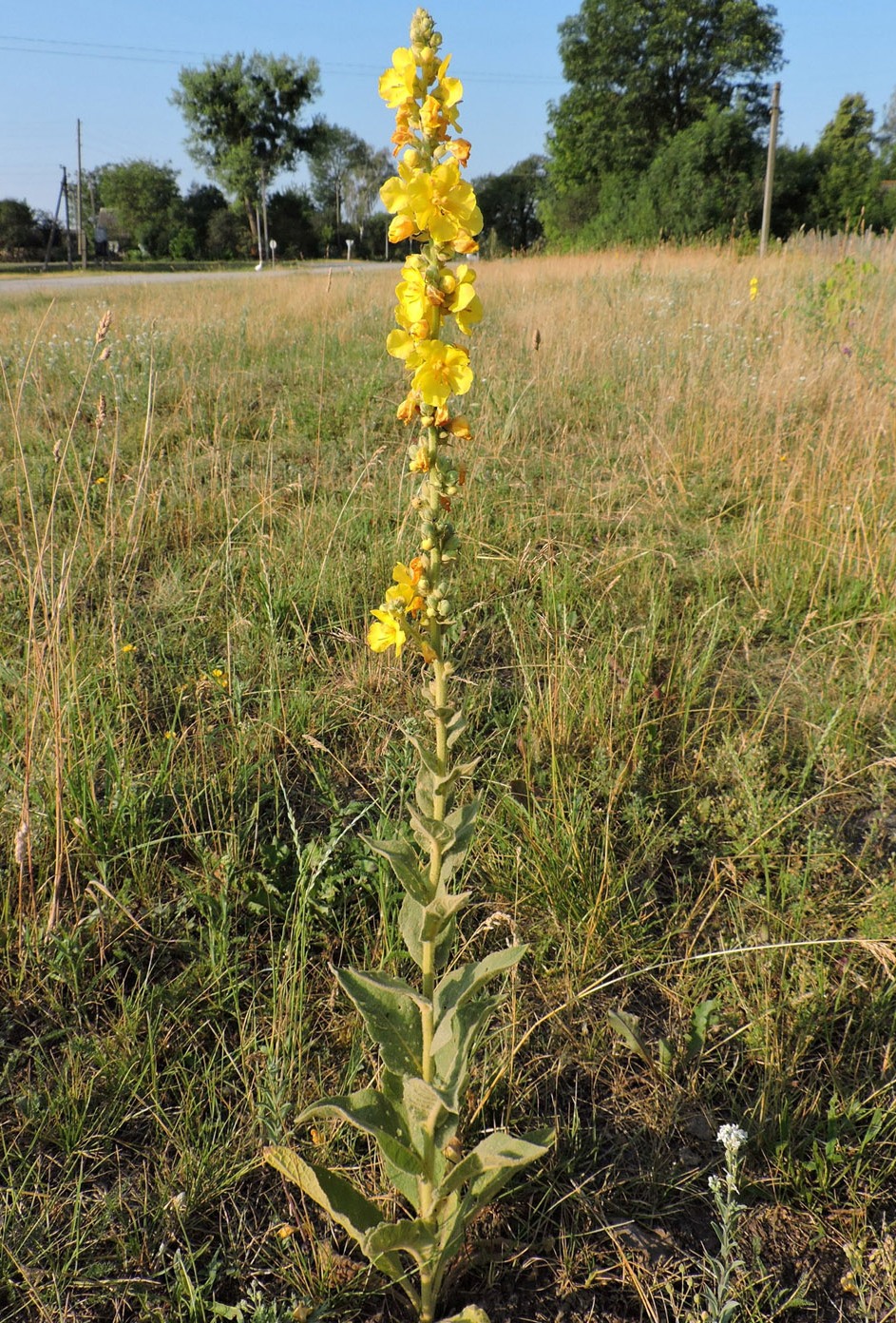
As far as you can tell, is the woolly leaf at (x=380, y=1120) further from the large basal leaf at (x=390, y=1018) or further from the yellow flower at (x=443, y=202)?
the yellow flower at (x=443, y=202)

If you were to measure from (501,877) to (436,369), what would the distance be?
3.95ft

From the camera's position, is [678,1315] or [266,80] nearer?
[678,1315]

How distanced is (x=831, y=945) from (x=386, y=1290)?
1.12m

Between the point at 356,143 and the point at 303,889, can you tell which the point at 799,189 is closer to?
the point at 303,889

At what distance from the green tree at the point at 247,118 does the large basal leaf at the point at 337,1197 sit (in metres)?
41.2

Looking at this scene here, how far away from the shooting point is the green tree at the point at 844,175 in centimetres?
2094

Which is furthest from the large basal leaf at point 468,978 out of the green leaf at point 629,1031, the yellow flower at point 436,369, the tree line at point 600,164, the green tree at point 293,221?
the green tree at point 293,221

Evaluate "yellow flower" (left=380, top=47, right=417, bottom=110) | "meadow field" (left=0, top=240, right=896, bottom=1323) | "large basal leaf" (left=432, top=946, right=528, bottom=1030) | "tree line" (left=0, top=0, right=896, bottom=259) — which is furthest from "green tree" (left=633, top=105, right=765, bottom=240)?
"large basal leaf" (left=432, top=946, right=528, bottom=1030)

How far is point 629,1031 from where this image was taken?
1.55m

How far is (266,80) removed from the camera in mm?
37469

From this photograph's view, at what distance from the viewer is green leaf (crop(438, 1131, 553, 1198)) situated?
3.81ft

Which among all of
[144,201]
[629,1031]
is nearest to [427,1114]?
[629,1031]

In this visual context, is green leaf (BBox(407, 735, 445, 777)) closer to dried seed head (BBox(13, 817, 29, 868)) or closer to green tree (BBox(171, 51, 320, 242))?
dried seed head (BBox(13, 817, 29, 868))

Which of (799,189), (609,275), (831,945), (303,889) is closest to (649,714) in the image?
(831,945)
